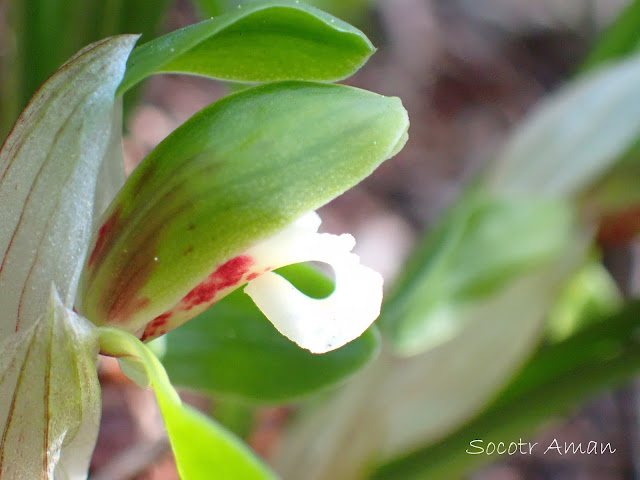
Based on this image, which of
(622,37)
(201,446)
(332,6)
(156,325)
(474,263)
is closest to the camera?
(201,446)

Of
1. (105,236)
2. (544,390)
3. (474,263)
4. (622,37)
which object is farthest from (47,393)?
(622,37)

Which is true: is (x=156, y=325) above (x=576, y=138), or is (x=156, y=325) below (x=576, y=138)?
above

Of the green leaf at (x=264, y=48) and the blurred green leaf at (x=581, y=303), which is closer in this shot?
the green leaf at (x=264, y=48)

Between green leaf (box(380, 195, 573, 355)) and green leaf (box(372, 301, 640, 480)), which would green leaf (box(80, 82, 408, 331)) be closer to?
green leaf (box(380, 195, 573, 355))

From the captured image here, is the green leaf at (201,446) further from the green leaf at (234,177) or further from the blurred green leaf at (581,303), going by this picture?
the blurred green leaf at (581,303)

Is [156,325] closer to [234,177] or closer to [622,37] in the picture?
[234,177]

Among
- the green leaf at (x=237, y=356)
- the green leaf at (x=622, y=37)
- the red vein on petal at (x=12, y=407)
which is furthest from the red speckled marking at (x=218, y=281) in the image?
the green leaf at (x=622, y=37)

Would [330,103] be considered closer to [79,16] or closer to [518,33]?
[79,16]
